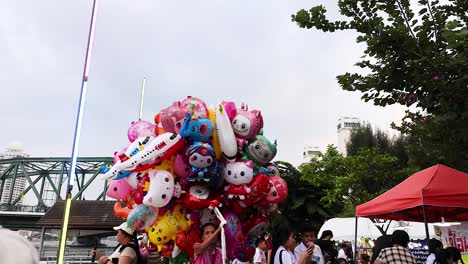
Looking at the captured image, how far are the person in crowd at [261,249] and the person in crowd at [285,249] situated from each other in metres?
1.25

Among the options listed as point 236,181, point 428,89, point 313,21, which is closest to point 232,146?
point 236,181

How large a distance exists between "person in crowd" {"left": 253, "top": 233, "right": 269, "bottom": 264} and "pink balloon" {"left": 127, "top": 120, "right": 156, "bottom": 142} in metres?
2.50

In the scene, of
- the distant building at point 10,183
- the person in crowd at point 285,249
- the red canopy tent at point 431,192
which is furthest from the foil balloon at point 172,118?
the distant building at point 10,183

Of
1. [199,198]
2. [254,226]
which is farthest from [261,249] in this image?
[199,198]

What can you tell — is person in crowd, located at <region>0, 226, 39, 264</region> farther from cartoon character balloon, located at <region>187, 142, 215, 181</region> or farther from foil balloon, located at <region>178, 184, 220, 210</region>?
foil balloon, located at <region>178, 184, 220, 210</region>

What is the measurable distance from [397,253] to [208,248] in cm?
219

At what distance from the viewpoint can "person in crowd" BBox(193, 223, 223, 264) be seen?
14.6 feet

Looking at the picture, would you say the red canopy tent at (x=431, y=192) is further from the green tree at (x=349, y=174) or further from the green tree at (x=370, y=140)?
the green tree at (x=370, y=140)

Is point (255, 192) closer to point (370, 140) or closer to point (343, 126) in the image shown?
Answer: point (370, 140)

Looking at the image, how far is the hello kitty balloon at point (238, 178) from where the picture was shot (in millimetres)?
4957

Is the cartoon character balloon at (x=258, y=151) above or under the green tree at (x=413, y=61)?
under

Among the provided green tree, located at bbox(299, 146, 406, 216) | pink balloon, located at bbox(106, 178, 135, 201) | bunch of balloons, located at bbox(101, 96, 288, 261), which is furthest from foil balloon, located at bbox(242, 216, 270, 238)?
green tree, located at bbox(299, 146, 406, 216)

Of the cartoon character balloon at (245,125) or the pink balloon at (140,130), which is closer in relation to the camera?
the cartoon character balloon at (245,125)

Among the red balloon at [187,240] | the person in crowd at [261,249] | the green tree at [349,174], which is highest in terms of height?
the green tree at [349,174]
